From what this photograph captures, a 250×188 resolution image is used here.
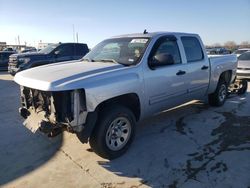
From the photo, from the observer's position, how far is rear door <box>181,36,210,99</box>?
18.5ft

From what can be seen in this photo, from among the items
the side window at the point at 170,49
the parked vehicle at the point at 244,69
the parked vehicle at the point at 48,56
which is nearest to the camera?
the side window at the point at 170,49

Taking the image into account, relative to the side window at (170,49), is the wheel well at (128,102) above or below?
below

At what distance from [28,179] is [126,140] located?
5.17ft

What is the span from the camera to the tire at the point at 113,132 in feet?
13.0

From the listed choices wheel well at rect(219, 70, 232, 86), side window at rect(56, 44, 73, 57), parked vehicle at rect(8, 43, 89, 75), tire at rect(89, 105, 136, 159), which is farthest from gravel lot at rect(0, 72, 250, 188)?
side window at rect(56, 44, 73, 57)

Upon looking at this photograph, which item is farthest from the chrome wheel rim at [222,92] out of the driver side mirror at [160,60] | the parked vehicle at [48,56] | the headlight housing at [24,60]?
the headlight housing at [24,60]

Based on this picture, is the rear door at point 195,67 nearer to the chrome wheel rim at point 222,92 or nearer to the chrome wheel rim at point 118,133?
the chrome wheel rim at point 222,92

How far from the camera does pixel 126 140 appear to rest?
14.4ft

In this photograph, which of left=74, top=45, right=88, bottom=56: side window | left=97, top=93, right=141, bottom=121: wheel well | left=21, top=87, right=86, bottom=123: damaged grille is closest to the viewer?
left=21, top=87, right=86, bottom=123: damaged grille

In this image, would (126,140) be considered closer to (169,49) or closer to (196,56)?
(169,49)

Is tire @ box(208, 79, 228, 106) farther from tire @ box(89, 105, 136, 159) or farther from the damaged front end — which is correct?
the damaged front end

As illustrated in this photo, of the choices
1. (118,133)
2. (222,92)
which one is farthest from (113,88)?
(222,92)

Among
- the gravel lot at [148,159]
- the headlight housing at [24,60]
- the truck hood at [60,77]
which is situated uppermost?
the truck hood at [60,77]

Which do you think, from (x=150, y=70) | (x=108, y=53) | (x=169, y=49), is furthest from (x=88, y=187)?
(x=169, y=49)
